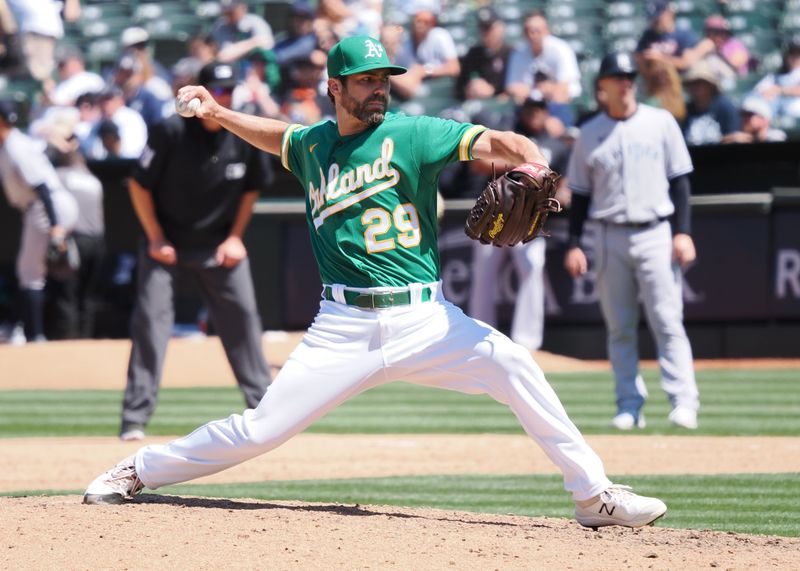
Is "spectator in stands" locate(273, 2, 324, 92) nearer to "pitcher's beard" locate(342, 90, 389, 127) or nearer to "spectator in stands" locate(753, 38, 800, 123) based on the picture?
"spectator in stands" locate(753, 38, 800, 123)

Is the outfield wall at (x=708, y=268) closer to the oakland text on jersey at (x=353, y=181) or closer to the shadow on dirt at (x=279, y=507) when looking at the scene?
the shadow on dirt at (x=279, y=507)

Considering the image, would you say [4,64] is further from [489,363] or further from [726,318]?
[489,363]

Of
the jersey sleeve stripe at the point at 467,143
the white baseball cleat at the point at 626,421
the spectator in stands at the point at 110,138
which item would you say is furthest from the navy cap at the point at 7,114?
the jersey sleeve stripe at the point at 467,143

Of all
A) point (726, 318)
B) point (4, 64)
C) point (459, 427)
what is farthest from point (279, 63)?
point (459, 427)

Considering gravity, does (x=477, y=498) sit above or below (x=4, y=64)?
below

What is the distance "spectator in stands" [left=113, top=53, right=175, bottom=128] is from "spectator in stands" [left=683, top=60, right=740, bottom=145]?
18.1 feet

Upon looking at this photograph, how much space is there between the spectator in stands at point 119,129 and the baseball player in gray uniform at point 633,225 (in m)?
7.42

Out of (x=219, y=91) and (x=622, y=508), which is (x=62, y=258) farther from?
(x=622, y=508)

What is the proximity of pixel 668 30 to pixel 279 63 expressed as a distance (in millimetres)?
4167

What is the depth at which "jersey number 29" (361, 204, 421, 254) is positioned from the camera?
5359 mm

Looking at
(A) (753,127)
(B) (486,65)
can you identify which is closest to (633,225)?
(A) (753,127)

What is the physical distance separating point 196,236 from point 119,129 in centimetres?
696

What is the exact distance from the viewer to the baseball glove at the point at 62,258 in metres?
13.4

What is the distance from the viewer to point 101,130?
15.2 m
